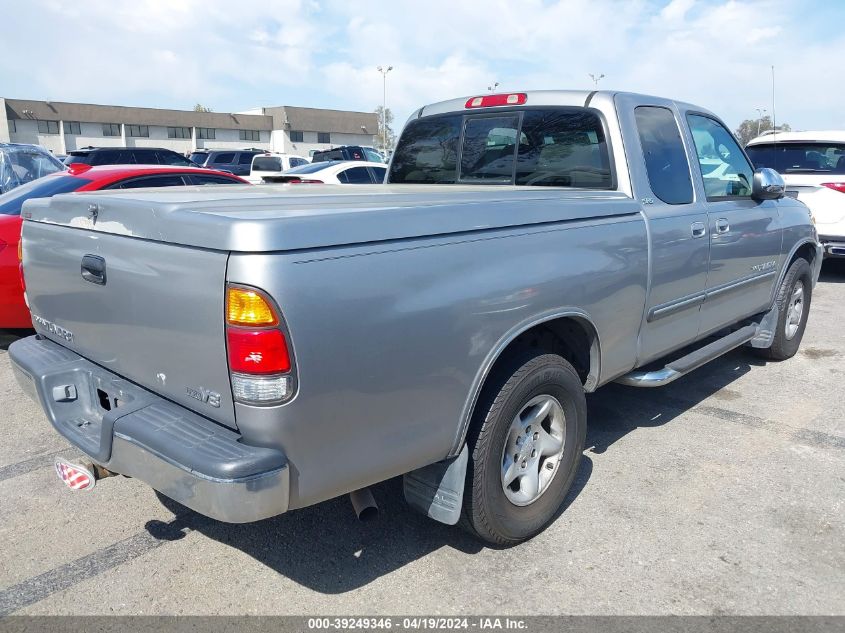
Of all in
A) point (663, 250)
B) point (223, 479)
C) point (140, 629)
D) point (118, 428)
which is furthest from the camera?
point (663, 250)

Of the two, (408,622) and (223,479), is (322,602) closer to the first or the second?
(408,622)

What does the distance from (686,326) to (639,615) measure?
1957 millimetres

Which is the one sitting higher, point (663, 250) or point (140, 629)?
point (663, 250)

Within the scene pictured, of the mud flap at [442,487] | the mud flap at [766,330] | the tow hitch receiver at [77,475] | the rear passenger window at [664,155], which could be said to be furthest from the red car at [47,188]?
the mud flap at [766,330]

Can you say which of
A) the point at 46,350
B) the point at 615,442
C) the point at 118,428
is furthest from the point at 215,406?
the point at 615,442

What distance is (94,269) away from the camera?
2674 mm

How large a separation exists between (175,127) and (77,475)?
67017 mm

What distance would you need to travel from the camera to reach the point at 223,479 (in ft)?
6.91

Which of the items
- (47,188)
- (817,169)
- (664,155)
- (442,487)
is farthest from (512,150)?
(817,169)

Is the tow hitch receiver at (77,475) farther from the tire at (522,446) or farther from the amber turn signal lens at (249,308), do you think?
the tire at (522,446)

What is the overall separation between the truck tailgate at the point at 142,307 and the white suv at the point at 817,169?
27.5 ft

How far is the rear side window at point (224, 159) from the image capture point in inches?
925

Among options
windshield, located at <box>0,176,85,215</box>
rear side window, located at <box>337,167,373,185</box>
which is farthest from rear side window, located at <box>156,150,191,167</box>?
windshield, located at <box>0,176,85,215</box>

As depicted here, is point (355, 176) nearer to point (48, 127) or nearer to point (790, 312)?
point (790, 312)
